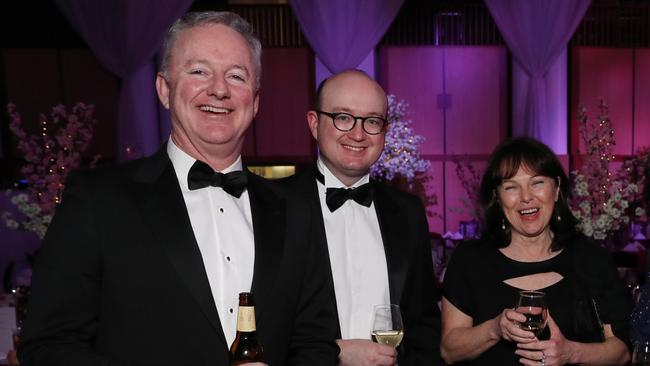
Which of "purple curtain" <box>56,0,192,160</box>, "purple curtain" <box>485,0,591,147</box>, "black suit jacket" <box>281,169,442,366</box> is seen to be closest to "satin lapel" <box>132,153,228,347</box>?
"black suit jacket" <box>281,169,442,366</box>

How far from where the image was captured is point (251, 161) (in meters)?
7.84

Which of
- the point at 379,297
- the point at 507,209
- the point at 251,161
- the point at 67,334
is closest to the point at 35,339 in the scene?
the point at 67,334

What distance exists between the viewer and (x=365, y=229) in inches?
88.7

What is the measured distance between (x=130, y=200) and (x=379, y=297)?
1.09m

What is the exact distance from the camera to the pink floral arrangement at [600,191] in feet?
10.7

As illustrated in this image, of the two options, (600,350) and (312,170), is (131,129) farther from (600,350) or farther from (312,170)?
(600,350)

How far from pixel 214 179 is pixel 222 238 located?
0.15 metres

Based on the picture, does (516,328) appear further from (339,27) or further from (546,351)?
(339,27)

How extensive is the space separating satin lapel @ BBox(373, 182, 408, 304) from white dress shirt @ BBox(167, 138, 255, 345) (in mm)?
746

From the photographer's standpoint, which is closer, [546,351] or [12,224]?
[546,351]

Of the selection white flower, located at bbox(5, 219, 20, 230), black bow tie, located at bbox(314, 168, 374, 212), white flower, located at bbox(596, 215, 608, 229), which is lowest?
white flower, located at bbox(596, 215, 608, 229)

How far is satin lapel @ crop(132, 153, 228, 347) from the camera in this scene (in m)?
1.38

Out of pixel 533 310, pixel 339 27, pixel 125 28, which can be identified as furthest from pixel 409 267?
pixel 125 28

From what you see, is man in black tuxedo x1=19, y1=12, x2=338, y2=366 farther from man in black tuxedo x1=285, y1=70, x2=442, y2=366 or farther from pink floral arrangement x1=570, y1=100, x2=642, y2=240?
pink floral arrangement x1=570, y1=100, x2=642, y2=240
